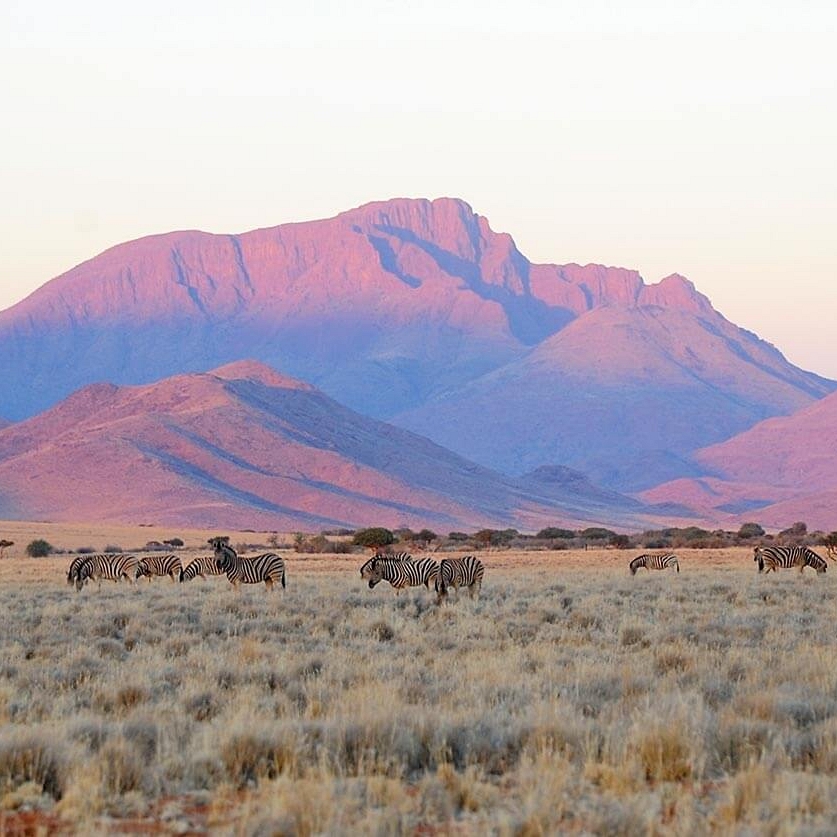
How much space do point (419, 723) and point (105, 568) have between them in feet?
80.9

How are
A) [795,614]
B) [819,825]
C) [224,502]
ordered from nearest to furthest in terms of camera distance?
[819,825]
[795,614]
[224,502]

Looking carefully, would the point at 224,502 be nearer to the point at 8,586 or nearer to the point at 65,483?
the point at 65,483

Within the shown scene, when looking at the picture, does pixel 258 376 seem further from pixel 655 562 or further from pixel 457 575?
pixel 457 575

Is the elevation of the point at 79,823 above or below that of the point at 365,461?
below

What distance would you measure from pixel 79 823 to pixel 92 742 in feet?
7.15

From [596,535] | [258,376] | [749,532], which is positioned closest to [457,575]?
[596,535]

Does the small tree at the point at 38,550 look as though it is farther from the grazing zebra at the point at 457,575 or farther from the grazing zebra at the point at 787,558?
the grazing zebra at the point at 457,575

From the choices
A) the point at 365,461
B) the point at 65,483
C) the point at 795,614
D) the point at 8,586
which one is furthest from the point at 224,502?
the point at 795,614

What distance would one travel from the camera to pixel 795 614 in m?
21.8

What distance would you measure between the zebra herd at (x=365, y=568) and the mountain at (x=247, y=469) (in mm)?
79514

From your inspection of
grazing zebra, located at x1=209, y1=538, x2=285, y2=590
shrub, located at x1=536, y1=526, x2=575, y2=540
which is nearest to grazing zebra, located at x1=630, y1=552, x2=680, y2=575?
grazing zebra, located at x1=209, y1=538, x2=285, y2=590

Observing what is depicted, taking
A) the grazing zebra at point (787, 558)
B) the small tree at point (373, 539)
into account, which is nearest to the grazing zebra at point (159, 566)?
the grazing zebra at point (787, 558)

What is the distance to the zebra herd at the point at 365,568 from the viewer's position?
26.4 m

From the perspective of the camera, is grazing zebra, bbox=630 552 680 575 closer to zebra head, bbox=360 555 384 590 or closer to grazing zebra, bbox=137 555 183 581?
grazing zebra, bbox=137 555 183 581
